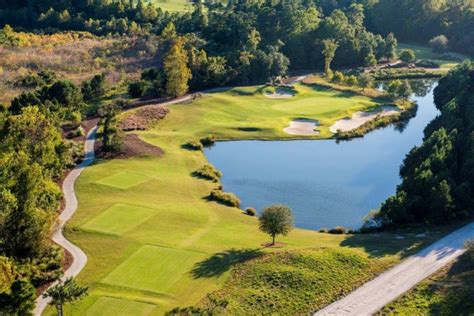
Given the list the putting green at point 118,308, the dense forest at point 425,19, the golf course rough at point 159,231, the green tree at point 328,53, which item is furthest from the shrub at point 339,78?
the putting green at point 118,308

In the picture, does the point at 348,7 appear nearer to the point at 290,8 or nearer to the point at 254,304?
the point at 290,8

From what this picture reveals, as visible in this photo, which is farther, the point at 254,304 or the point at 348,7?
the point at 348,7

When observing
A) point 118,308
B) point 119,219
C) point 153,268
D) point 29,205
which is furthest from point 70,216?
point 118,308

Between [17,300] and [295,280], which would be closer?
[17,300]

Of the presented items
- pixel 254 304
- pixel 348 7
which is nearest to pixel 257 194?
pixel 254 304

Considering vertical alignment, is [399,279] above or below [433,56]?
below

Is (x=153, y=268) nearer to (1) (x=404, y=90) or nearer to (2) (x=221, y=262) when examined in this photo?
(2) (x=221, y=262)
